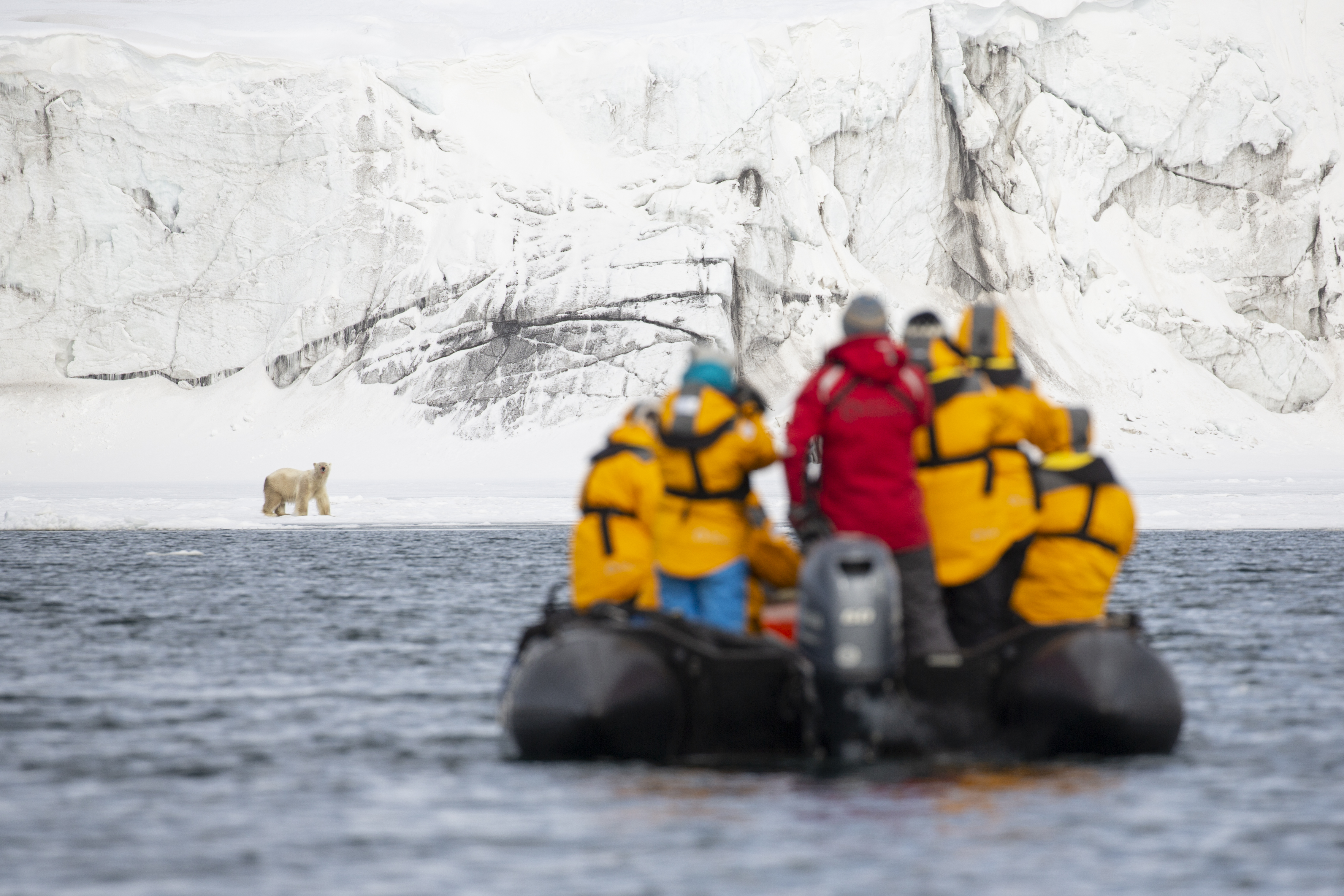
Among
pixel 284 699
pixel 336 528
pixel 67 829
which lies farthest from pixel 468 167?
pixel 67 829

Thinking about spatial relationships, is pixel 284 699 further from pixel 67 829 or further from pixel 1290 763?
pixel 1290 763

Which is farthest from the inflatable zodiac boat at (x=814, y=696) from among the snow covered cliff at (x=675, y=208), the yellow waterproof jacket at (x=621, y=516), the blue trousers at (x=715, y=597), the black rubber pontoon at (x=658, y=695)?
the snow covered cliff at (x=675, y=208)

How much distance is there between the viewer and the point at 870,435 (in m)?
6.21

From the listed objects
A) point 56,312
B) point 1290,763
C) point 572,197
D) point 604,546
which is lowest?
point 1290,763

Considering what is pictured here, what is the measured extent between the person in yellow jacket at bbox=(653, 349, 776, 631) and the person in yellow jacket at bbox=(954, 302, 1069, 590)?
989 millimetres

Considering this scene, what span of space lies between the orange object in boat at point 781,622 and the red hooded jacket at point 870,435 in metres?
0.75

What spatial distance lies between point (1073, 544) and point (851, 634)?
1522 millimetres

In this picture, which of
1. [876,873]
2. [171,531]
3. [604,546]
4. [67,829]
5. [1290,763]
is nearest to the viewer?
[876,873]

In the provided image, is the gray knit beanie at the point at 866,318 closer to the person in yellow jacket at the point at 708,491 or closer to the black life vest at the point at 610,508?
the person in yellow jacket at the point at 708,491

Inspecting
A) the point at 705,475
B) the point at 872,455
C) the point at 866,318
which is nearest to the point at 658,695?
the point at 705,475

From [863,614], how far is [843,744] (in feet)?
1.84

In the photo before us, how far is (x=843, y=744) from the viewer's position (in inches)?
236

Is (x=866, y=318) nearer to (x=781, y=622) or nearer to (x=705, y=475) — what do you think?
(x=705, y=475)

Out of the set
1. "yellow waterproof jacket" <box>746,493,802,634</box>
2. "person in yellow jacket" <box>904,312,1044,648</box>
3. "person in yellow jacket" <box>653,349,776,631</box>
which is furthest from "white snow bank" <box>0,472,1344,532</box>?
"person in yellow jacket" <box>904,312,1044,648</box>
